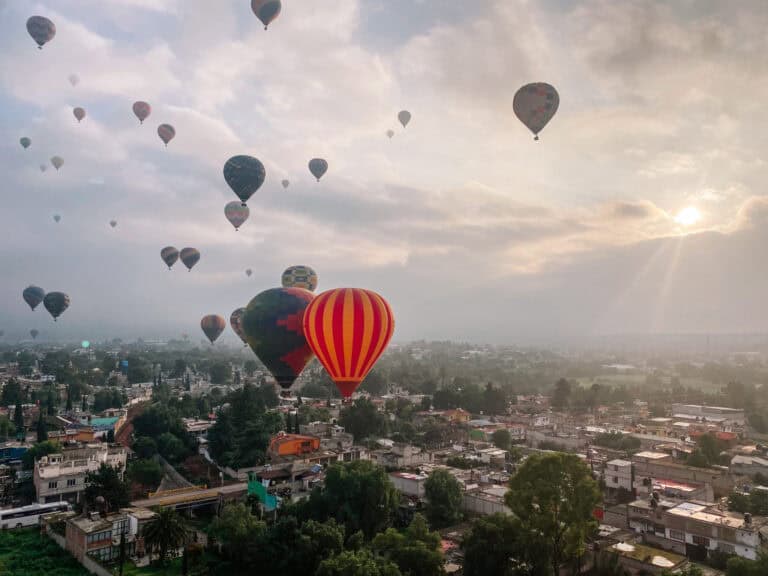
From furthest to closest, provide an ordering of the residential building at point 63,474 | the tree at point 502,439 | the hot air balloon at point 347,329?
the tree at point 502,439
the residential building at point 63,474
the hot air balloon at point 347,329

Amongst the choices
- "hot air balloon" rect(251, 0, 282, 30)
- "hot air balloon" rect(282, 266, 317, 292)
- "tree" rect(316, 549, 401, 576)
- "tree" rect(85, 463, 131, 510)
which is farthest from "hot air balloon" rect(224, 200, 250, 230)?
"tree" rect(316, 549, 401, 576)

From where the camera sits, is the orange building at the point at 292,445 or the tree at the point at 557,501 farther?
the orange building at the point at 292,445

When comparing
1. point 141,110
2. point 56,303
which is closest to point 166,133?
point 141,110

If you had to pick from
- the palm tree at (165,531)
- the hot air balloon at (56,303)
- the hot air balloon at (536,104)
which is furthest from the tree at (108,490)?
the hot air balloon at (56,303)

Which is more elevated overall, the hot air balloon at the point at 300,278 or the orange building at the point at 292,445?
the hot air balloon at the point at 300,278

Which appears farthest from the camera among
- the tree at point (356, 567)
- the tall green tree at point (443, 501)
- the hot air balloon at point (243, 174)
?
the hot air balloon at point (243, 174)

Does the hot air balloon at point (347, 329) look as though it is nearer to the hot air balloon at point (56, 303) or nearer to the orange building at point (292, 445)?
the orange building at point (292, 445)

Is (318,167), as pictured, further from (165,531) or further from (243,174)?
(165,531)
